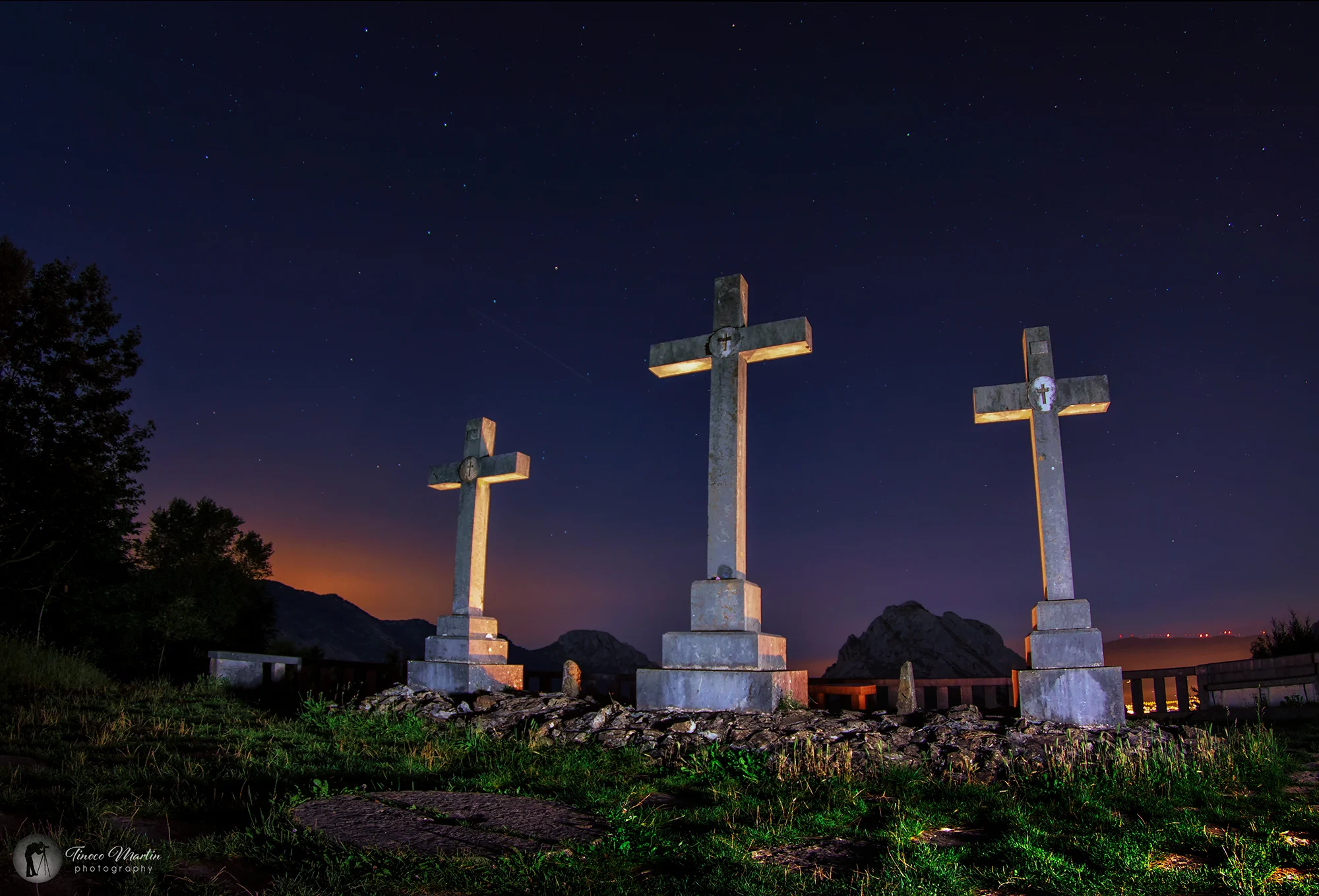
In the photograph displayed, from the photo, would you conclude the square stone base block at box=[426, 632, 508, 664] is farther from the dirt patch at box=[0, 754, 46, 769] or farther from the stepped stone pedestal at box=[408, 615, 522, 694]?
the dirt patch at box=[0, 754, 46, 769]

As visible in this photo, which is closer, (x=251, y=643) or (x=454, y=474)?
(x=454, y=474)

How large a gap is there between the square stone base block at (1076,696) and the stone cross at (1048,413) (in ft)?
2.74

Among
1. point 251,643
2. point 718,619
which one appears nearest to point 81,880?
point 718,619

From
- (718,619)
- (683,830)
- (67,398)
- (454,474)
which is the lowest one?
(683,830)

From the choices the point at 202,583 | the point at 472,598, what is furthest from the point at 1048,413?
the point at 202,583

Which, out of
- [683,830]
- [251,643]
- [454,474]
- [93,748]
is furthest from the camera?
[251,643]

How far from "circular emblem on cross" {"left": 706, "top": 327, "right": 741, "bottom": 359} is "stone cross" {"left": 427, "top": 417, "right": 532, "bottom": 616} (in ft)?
13.2

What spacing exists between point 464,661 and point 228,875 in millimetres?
7904

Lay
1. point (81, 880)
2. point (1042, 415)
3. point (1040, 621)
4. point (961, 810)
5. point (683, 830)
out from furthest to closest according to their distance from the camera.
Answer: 1. point (1042, 415)
2. point (1040, 621)
3. point (961, 810)
4. point (683, 830)
5. point (81, 880)

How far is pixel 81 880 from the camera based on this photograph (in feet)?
12.0

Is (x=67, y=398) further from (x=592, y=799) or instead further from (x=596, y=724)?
(x=592, y=799)

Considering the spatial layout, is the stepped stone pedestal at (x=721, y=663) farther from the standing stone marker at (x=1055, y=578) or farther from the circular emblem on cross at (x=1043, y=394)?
the circular emblem on cross at (x=1043, y=394)

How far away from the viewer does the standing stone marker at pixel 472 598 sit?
11.7m

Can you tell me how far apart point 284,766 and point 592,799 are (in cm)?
292
